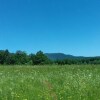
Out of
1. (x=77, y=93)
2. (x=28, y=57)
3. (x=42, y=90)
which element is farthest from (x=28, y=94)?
(x=28, y=57)

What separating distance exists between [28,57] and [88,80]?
9147 centimetres

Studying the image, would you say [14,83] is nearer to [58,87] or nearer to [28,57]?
[58,87]

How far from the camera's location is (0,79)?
23438mm

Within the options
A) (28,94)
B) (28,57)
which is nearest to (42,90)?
(28,94)

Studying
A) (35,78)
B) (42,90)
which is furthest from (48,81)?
(42,90)

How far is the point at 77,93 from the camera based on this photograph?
786 inches

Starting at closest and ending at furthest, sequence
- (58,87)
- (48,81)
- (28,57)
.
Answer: (58,87) < (48,81) < (28,57)

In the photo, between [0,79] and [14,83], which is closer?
[14,83]

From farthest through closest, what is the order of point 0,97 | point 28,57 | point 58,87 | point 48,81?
1. point 28,57
2. point 48,81
3. point 58,87
4. point 0,97

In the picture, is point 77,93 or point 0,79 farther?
point 0,79

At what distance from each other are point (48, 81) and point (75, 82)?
1506 mm

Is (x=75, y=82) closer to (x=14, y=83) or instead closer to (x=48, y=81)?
(x=48, y=81)

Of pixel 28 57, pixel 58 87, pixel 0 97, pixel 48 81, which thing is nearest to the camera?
pixel 0 97

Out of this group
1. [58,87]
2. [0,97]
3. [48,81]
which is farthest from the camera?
[48,81]
